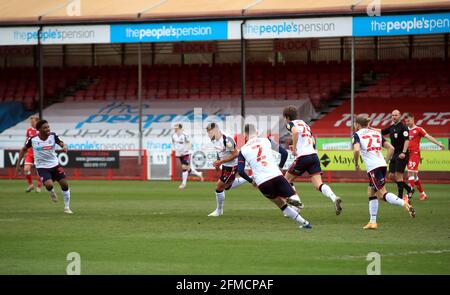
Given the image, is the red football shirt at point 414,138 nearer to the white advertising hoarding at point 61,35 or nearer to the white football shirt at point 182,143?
the white football shirt at point 182,143

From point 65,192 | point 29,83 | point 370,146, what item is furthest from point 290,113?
point 29,83

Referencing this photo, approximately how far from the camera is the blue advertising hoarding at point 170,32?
1459 inches

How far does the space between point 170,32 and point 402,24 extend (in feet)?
30.7

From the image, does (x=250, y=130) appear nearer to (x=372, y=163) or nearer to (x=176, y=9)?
(x=372, y=163)

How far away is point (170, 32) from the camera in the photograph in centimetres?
3772

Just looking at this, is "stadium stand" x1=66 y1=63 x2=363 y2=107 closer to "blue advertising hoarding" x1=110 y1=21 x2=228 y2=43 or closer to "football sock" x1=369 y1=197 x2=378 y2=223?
"blue advertising hoarding" x1=110 y1=21 x2=228 y2=43

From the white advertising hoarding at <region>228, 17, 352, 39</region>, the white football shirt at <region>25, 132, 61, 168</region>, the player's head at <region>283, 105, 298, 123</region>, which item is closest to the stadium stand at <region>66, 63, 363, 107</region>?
the white advertising hoarding at <region>228, 17, 352, 39</region>

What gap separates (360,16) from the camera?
3503cm

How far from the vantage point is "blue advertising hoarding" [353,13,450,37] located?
33938 millimetres

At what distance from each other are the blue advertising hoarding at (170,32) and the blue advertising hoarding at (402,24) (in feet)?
17.9

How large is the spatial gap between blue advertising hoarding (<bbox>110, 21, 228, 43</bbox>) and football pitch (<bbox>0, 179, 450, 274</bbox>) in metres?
12.1
